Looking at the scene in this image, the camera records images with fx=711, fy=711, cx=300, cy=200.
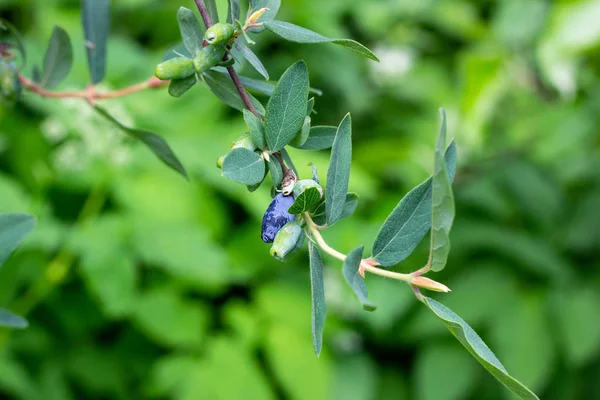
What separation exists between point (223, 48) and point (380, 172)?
127cm

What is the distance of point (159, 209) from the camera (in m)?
1.21

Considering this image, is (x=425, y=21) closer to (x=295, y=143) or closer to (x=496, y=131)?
(x=496, y=131)

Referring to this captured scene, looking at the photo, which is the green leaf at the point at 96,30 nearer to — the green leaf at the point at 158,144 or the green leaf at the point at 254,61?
the green leaf at the point at 158,144

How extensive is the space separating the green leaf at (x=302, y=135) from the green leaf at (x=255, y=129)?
2cm

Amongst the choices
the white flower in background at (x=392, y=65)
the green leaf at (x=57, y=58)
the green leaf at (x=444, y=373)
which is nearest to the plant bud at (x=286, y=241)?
the green leaf at (x=57, y=58)

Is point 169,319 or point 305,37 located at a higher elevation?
point 305,37

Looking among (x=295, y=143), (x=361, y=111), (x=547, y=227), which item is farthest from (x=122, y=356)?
(x=295, y=143)

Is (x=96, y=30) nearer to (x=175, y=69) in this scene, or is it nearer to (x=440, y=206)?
(x=175, y=69)

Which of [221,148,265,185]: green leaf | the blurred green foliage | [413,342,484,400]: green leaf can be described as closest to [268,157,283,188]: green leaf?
[221,148,265,185]: green leaf

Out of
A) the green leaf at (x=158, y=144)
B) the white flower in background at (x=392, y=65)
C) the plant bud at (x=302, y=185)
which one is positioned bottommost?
the white flower in background at (x=392, y=65)

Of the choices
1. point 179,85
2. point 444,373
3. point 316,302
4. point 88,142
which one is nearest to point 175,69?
point 179,85

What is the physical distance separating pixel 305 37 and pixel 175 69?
63 millimetres

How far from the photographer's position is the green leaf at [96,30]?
0.51 meters

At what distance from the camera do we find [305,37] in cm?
33
